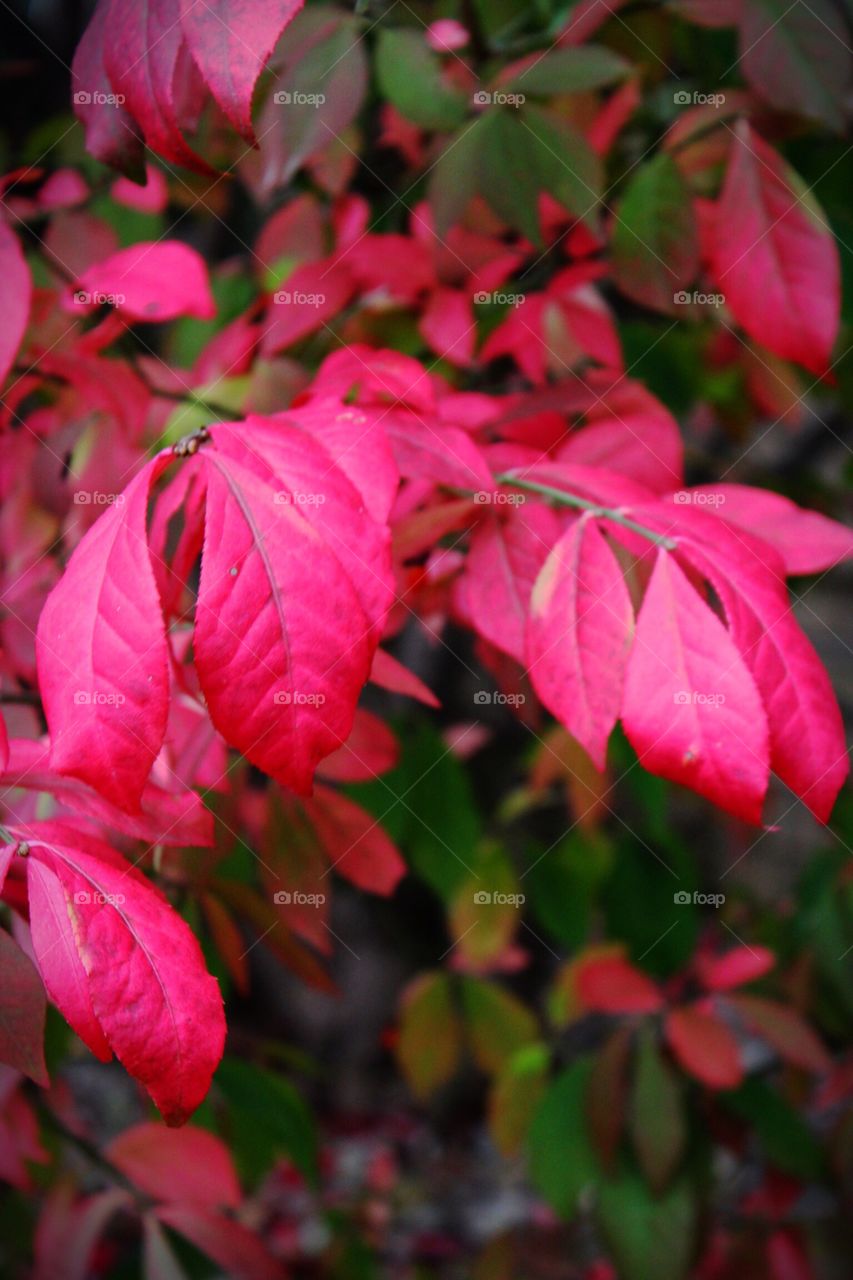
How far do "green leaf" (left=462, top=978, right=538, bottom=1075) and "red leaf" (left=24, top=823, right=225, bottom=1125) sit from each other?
105 cm

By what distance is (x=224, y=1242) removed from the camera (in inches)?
30.2

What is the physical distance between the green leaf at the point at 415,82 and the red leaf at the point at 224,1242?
885mm

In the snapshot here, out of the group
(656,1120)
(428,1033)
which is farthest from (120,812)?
(428,1033)

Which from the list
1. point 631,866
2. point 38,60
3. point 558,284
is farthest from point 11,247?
point 631,866

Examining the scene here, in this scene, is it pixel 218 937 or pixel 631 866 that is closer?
pixel 218 937

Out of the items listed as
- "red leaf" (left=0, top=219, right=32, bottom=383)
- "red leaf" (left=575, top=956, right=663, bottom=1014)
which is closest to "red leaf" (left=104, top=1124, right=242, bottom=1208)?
"red leaf" (left=575, top=956, right=663, bottom=1014)

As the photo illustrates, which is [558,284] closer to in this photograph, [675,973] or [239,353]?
[239,353]

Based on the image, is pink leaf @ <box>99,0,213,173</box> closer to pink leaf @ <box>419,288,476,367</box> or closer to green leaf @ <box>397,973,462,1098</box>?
pink leaf @ <box>419,288,476,367</box>

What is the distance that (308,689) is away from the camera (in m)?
0.44

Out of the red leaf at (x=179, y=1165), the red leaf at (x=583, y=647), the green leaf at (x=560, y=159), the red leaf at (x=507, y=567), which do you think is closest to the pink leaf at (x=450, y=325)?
the green leaf at (x=560, y=159)

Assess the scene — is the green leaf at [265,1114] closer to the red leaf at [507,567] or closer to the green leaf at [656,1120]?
the green leaf at [656,1120]

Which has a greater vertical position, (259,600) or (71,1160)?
(259,600)

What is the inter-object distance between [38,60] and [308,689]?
1.11m

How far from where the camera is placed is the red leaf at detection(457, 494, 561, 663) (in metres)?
0.58
